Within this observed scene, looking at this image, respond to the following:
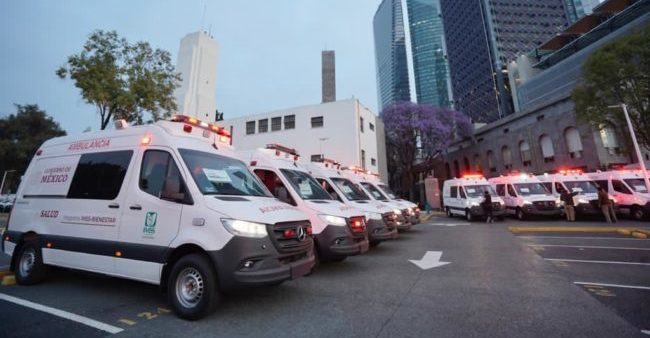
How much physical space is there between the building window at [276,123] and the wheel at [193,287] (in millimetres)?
25393

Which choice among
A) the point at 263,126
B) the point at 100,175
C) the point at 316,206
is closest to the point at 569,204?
the point at 316,206

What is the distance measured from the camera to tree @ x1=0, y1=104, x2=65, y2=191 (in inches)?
1326

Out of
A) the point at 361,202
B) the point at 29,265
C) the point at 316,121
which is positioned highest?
the point at 316,121

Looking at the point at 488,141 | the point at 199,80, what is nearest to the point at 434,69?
the point at 488,141

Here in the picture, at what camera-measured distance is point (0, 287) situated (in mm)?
5129

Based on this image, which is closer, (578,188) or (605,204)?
(605,204)

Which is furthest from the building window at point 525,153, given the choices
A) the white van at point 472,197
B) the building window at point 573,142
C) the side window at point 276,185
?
the side window at point 276,185

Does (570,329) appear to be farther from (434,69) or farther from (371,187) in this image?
(434,69)

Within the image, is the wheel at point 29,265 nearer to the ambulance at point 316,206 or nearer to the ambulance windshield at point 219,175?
the ambulance windshield at point 219,175

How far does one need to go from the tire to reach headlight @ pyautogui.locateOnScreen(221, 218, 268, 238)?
19.1 metres

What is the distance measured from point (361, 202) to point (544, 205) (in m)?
12.7

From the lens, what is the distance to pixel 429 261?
7.12 metres

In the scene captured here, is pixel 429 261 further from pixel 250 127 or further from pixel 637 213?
pixel 250 127

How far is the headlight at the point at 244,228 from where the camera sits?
3.60m
